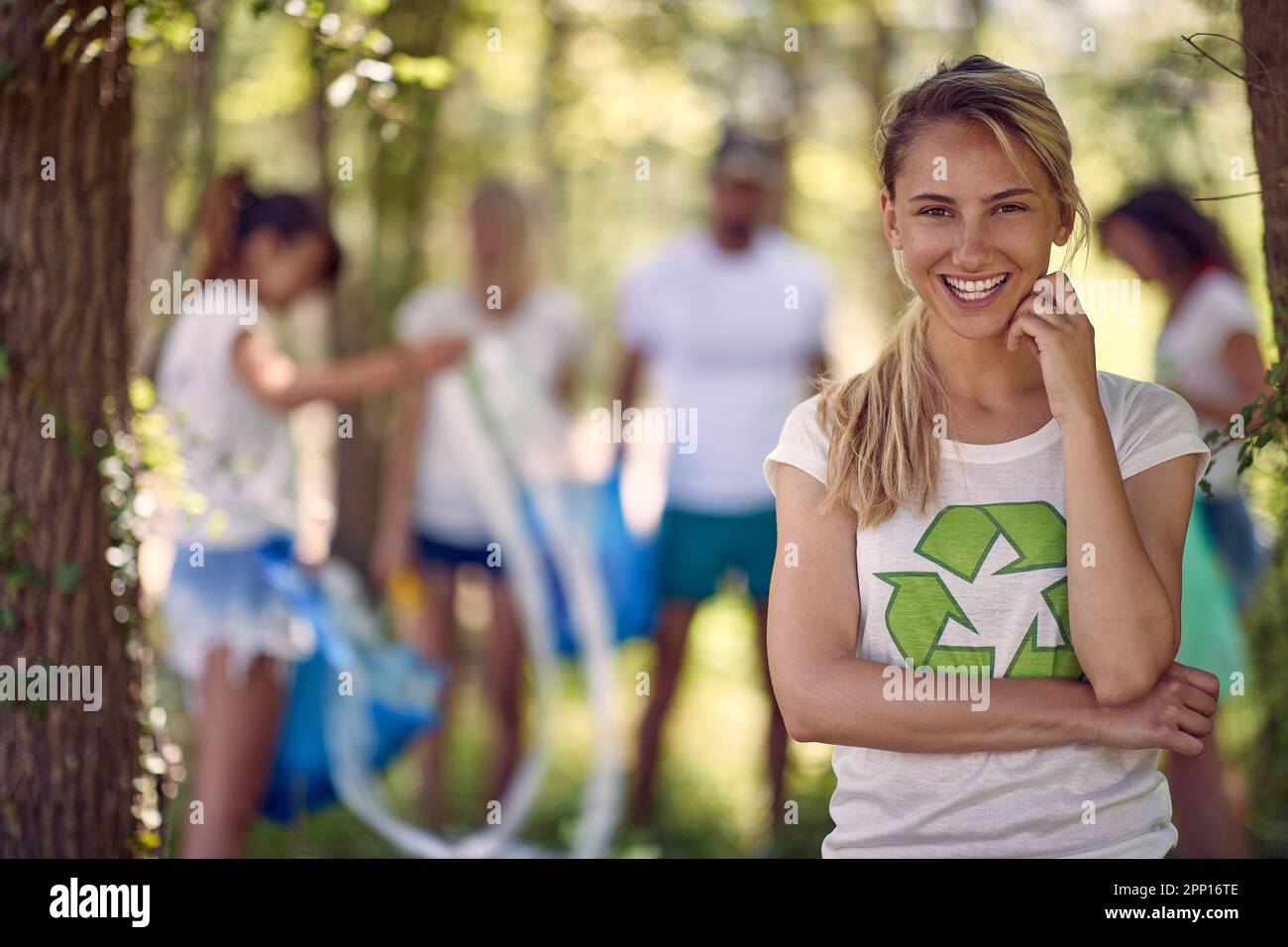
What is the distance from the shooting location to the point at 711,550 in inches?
204

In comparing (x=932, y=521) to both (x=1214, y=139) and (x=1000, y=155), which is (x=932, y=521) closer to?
(x=1000, y=155)

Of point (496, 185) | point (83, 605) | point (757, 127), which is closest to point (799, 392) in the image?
point (496, 185)

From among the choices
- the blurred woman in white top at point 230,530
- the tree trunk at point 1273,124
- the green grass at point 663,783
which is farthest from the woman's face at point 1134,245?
the blurred woman in white top at point 230,530

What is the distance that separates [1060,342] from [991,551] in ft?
1.15

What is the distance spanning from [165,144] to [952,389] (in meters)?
4.74

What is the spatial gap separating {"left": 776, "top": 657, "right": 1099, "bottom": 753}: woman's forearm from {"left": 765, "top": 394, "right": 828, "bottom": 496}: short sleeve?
0.32 meters

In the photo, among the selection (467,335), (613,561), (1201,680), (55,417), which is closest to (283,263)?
(467,335)

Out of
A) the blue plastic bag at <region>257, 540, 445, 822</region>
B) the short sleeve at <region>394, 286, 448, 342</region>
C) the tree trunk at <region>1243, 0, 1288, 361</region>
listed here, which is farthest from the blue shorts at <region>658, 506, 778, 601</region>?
the tree trunk at <region>1243, 0, 1288, 361</region>

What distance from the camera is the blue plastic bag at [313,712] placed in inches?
161

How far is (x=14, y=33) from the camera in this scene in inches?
116

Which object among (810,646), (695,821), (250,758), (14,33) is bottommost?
(695,821)

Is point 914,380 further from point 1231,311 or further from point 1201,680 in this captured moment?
point 1231,311

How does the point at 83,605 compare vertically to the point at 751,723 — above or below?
above

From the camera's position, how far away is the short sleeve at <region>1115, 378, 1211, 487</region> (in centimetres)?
215
